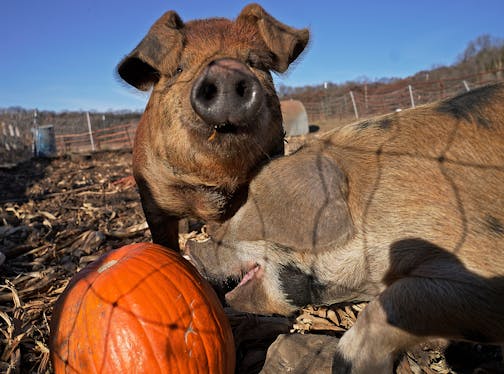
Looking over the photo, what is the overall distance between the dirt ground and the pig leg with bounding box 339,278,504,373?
0.50m

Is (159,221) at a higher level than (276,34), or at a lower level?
lower

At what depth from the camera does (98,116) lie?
33.2 m

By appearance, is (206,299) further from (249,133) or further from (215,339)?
(249,133)

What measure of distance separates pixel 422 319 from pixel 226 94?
1349mm

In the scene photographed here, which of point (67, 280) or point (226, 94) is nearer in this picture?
point (226, 94)

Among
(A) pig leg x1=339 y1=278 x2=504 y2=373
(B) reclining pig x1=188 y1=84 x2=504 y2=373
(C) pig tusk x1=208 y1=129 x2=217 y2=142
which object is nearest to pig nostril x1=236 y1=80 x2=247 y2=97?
(C) pig tusk x1=208 y1=129 x2=217 y2=142

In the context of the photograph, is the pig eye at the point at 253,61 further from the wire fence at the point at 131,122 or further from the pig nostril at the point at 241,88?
the wire fence at the point at 131,122

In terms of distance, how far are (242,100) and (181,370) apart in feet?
4.33

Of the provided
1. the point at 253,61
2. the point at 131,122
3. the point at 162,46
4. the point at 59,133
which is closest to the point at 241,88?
the point at 253,61

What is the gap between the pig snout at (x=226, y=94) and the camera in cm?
215

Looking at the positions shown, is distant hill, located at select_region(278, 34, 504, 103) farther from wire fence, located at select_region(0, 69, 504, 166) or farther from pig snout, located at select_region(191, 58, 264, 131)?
pig snout, located at select_region(191, 58, 264, 131)

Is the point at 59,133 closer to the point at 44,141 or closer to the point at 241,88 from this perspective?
the point at 44,141

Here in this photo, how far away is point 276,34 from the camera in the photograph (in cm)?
303

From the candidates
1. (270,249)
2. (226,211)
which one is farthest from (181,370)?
(226,211)
